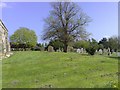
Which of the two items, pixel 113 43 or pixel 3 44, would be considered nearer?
pixel 3 44

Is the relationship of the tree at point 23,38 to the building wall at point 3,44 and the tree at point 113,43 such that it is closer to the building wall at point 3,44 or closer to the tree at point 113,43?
the tree at point 113,43

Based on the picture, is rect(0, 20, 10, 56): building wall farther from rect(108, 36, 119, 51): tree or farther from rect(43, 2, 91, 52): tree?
rect(108, 36, 119, 51): tree

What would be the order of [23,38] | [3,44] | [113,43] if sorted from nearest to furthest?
[3,44]
[113,43]
[23,38]

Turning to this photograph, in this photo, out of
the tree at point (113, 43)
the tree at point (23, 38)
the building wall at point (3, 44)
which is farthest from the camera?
the tree at point (23, 38)

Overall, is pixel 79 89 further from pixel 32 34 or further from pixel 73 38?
pixel 32 34

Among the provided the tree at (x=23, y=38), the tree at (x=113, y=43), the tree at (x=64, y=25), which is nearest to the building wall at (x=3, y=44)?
the tree at (x=64, y=25)

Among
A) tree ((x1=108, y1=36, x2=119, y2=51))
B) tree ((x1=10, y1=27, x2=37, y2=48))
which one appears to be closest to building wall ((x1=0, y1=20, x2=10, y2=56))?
tree ((x1=10, y1=27, x2=37, y2=48))

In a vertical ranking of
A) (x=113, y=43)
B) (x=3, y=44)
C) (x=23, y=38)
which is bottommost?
(x=3, y=44)

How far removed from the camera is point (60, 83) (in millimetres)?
12031

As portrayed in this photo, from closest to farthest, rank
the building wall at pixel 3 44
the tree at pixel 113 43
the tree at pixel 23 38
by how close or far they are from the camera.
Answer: the building wall at pixel 3 44
the tree at pixel 113 43
the tree at pixel 23 38

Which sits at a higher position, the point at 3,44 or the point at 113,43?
the point at 113,43

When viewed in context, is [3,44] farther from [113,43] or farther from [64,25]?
[113,43]

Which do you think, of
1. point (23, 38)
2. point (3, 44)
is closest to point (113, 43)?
point (23, 38)

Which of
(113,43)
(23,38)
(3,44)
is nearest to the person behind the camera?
(3,44)
